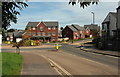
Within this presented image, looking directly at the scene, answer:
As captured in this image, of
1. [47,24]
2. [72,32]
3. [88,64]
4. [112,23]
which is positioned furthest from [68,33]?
[88,64]

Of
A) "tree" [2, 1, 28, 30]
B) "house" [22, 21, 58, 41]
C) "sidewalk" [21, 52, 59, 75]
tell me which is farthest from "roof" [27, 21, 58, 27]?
"tree" [2, 1, 28, 30]

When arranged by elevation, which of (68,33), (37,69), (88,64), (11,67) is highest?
(68,33)

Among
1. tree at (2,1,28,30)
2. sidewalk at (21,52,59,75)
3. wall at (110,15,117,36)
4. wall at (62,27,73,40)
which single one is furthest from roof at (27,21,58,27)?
tree at (2,1,28,30)

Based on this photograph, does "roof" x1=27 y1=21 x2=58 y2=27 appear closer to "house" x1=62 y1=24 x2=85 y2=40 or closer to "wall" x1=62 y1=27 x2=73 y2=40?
"house" x1=62 y1=24 x2=85 y2=40

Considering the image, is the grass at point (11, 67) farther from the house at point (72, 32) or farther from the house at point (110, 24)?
the house at point (72, 32)

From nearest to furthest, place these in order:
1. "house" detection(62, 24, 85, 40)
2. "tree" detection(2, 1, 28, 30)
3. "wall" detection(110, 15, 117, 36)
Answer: "tree" detection(2, 1, 28, 30) → "wall" detection(110, 15, 117, 36) → "house" detection(62, 24, 85, 40)

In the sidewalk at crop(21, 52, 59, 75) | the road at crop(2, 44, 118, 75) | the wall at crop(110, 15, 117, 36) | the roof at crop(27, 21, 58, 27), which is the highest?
the roof at crop(27, 21, 58, 27)

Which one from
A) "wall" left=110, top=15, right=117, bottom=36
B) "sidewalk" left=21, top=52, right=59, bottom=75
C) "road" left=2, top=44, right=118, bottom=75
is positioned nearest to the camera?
"sidewalk" left=21, top=52, right=59, bottom=75

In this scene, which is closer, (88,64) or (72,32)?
(88,64)

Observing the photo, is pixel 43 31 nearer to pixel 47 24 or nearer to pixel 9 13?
pixel 47 24

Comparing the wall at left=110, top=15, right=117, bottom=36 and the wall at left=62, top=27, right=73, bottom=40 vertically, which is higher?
the wall at left=110, top=15, right=117, bottom=36

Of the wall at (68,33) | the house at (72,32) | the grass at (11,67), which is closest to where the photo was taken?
the grass at (11,67)

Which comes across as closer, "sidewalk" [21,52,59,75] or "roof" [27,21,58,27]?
"sidewalk" [21,52,59,75]

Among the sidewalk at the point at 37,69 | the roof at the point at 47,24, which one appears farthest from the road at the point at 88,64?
the roof at the point at 47,24
